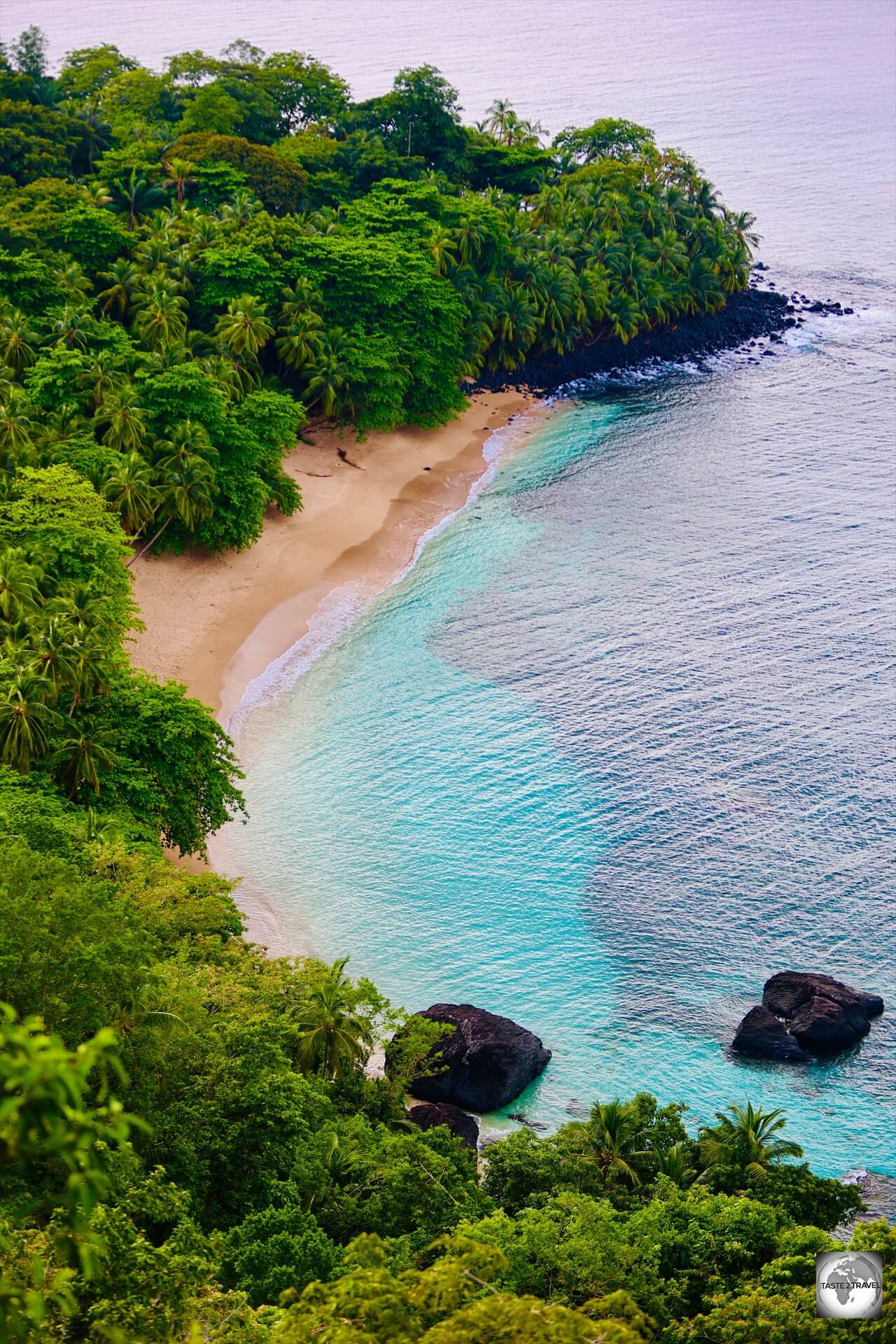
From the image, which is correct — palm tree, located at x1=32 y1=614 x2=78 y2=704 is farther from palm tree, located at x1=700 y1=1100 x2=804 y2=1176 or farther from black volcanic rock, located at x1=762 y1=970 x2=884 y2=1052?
black volcanic rock, located at x1=762 y1=970 x2=884 y2=1052

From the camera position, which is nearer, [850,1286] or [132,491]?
[850,1286]

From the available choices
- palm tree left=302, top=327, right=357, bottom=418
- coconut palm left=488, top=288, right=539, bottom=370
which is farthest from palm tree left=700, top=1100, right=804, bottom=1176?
coconut palm left=488, top=288, right=539, bottom=370

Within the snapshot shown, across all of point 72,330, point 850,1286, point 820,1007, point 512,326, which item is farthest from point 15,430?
point 850,1286

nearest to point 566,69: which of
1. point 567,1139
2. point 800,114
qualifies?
point 800,114

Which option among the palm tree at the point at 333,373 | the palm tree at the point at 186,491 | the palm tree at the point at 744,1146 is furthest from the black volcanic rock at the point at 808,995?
the palm tree at the point at 333,373

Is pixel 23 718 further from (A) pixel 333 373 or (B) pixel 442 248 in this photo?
(B) pixel 442 248
